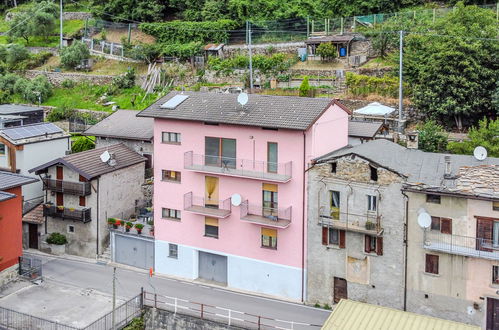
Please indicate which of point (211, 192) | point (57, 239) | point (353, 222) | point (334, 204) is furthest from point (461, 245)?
point (57, 239)

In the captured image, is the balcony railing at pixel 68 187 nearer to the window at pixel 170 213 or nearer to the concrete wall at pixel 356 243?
the window at pixel 170 213

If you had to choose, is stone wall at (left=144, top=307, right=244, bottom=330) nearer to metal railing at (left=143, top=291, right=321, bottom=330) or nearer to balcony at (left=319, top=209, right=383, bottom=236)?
metal railing at (left=143, top=291, right=321, bottom=330)

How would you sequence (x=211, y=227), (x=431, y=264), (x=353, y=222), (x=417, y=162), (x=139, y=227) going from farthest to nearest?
(x=139, y=227), (x=211, y=227), (x=417, y=162), (x=353, y=222), (x=431, y=264)

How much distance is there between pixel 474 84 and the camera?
4131cm

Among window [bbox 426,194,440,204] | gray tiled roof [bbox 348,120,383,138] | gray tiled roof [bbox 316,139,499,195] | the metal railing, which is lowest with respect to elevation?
the metal railing

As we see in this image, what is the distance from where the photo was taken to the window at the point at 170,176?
34.1m

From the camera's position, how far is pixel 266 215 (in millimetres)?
31141

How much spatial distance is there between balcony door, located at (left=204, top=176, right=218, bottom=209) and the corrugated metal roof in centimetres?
1046

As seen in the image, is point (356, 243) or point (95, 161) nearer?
point (356, 243)

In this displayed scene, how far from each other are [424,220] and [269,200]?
8475mm

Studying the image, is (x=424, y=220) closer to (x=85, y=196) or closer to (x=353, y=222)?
(x=353, y=222)

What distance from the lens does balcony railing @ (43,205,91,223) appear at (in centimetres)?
3572

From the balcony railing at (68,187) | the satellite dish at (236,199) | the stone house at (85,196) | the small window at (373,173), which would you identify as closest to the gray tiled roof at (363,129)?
the small window at (373,173)

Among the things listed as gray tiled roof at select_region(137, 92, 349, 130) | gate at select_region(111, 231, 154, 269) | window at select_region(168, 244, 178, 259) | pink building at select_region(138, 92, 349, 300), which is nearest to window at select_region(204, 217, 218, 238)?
pink building at select_region(138, 92, 349, 300)
